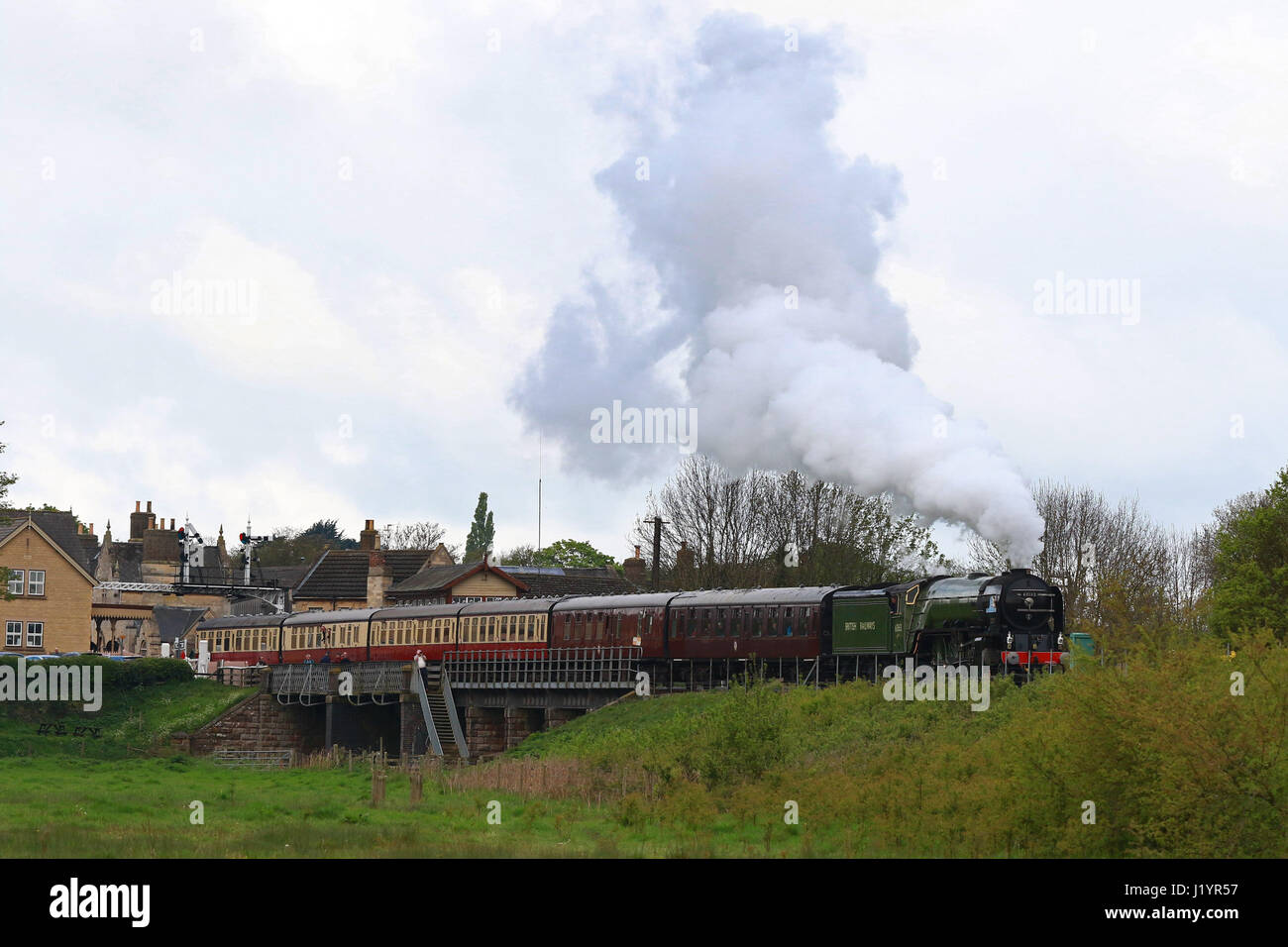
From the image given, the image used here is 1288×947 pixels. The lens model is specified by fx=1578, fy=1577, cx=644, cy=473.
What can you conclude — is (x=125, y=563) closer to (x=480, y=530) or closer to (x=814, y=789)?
(x=480, y=530)

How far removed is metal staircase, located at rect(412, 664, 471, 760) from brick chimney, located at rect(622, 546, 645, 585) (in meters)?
32.6

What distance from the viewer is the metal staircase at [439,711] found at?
56656mm

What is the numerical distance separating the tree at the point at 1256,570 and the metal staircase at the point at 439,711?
1081 inches

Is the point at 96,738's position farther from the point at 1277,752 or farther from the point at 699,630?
the point at 1277,752

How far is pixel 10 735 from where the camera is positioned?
5550cm

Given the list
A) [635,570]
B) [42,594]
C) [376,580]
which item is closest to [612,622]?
[42,594]

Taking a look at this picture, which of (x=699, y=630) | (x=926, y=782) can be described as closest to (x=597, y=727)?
(x=699, y=630)

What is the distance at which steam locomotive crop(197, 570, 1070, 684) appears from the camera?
40875 mm

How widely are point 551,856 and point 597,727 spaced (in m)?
23.2

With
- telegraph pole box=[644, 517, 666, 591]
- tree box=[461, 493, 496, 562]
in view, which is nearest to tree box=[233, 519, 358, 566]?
tree box=[461, 493, 496, 562]

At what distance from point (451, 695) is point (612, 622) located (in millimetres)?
7232

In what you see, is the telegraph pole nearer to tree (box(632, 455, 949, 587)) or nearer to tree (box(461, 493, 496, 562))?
tree (box(632, 455, 949, 587))

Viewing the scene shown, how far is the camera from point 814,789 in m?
32.9

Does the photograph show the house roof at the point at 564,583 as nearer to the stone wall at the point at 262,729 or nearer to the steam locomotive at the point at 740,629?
the steam locomotive at the point at 740,629
